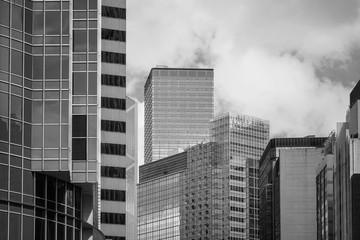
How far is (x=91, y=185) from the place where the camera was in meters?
88.6

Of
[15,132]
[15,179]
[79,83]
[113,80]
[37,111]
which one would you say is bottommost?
[15,179]

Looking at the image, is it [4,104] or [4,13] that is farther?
[4,13]

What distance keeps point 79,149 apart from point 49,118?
341cm

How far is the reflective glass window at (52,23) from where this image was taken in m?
87.8

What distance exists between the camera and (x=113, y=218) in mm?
130125

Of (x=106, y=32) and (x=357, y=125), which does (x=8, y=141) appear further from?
(x=357, y=125)

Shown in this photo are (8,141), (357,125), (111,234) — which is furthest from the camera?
(357,125)

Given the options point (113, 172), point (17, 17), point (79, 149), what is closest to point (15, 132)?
point (79, 149)

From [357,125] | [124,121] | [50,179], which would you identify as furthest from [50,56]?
[357,125]

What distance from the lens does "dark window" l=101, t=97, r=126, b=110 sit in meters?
132

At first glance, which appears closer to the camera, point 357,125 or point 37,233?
point 37,233

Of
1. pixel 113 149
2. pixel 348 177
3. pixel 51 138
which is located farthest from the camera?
pixel 348 177

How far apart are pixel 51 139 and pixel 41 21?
893 cm

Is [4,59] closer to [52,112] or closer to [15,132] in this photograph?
[52,112]
